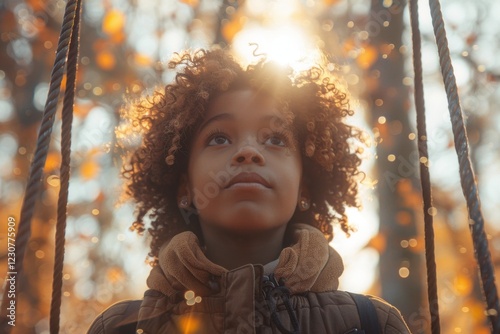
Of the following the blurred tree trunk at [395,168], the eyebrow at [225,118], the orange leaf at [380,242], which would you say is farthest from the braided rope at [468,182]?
the orange leaf at [380,242]

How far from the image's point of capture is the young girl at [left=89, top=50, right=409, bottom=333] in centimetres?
150

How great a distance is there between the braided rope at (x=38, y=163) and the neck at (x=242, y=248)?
0.68 meters

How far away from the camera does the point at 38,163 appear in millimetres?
1069

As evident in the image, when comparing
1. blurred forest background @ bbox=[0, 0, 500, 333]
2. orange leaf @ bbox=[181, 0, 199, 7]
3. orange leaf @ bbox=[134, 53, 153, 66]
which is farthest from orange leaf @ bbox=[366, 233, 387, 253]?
orange leaf @ bbox=[181, 0, 199, 7]

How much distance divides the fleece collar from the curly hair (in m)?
0.26

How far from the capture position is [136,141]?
7.11ft

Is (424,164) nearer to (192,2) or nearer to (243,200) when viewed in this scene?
(243,200)

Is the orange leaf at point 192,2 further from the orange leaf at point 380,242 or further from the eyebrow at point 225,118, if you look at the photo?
the eyebrow at point 225,118

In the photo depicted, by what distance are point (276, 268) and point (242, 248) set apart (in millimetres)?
170

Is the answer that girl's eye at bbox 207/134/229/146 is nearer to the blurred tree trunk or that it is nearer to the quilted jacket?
the quilted jacket

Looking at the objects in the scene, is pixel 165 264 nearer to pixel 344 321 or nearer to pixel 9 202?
pixel 344 321

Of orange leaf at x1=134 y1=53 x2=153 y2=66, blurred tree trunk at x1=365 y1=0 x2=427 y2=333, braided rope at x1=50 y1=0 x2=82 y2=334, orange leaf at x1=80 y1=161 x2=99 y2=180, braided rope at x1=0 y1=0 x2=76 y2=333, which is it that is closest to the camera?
braided rope at x1=0 y1=0 x2=76 y2=333

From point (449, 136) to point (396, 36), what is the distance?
1.71 m

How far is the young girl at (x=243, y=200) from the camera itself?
4.91ft
